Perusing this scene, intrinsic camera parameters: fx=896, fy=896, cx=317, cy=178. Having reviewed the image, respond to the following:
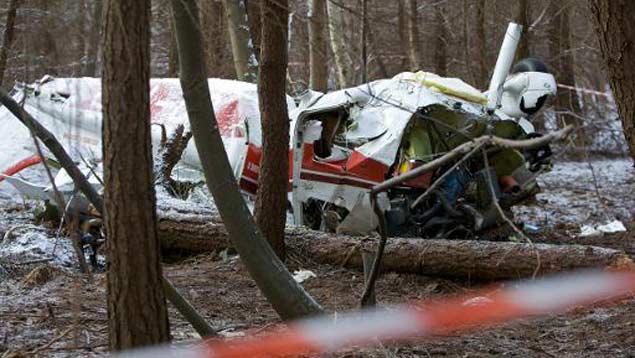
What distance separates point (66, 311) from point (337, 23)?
8773 mm

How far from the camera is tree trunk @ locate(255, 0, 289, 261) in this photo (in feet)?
24.8

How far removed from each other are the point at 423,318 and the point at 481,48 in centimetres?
1171

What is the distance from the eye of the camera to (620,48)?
5250 millimetres

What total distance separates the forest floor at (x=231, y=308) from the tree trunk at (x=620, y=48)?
0.94 meters

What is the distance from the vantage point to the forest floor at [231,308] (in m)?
5.76

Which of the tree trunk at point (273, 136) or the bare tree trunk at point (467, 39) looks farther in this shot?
the bare tree trunk at point (467, 39)

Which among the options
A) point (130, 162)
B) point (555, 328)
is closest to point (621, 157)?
point (555, 328)

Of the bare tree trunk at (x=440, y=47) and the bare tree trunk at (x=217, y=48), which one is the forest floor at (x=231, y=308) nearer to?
the bare tree trunk at (x=217, y=48)

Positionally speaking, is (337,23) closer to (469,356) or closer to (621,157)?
(621,157)

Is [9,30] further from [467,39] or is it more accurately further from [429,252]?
[467,39]

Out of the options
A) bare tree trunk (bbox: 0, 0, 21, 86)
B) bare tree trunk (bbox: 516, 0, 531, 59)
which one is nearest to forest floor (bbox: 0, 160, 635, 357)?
bare tree trunk (bbox: 0, 0, 21, 86)

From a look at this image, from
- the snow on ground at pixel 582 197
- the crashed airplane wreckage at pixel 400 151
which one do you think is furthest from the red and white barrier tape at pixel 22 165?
the snow on ground at pixel 582 197

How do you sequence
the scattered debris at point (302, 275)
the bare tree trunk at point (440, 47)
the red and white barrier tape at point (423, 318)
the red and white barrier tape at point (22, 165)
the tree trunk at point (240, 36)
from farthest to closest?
1. the bare tree trunk at point (440, 47)
2. the tree trunk at point (240, 36)
3. the red and white barrier tape at point (22, 165)
4. the scattered debris at point (302, 275)
5. the red and white barrier tape at point (423, 318)

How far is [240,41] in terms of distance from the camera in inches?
556
